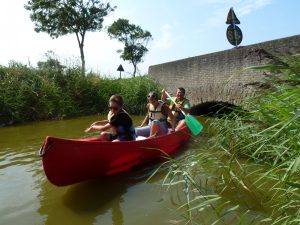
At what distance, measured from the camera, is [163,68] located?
40.6 feet

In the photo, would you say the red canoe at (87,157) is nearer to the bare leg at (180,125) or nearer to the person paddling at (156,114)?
the person paddling at (156,114)

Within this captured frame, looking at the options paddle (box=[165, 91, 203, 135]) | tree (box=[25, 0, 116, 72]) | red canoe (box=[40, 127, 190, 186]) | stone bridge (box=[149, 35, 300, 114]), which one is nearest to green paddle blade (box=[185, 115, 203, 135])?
paddle (box=[165, 91, 203, 135])

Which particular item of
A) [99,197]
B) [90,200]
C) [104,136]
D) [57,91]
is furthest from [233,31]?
[90,200]

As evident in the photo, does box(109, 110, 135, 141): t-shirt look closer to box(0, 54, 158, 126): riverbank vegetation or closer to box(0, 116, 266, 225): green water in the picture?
box(0, 116, 266, 225): green water

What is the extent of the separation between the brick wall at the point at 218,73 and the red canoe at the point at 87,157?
2673 millimetres

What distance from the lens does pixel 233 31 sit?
953 centimetres

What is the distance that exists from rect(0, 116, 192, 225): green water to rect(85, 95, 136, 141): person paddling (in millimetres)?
522

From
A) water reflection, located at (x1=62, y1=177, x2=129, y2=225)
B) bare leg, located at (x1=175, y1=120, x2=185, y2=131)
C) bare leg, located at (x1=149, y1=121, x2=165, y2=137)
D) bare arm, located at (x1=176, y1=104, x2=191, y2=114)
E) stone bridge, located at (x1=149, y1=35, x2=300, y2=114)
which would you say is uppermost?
stone bridge, located at (x1=149, y1=35, x2=300, y2=114)

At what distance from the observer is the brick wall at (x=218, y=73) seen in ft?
22.9

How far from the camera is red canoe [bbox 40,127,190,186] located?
3555 mm

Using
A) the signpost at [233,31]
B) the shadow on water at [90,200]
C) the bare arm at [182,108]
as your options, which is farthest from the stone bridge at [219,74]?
the shadow on water at [90,200]

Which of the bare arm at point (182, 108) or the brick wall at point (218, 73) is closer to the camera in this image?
the bare arm at point (182, 108)

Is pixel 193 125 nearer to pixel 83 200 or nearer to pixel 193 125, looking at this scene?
pixel 193 125

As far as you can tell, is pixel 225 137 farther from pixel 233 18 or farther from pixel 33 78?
pixel 33 78
